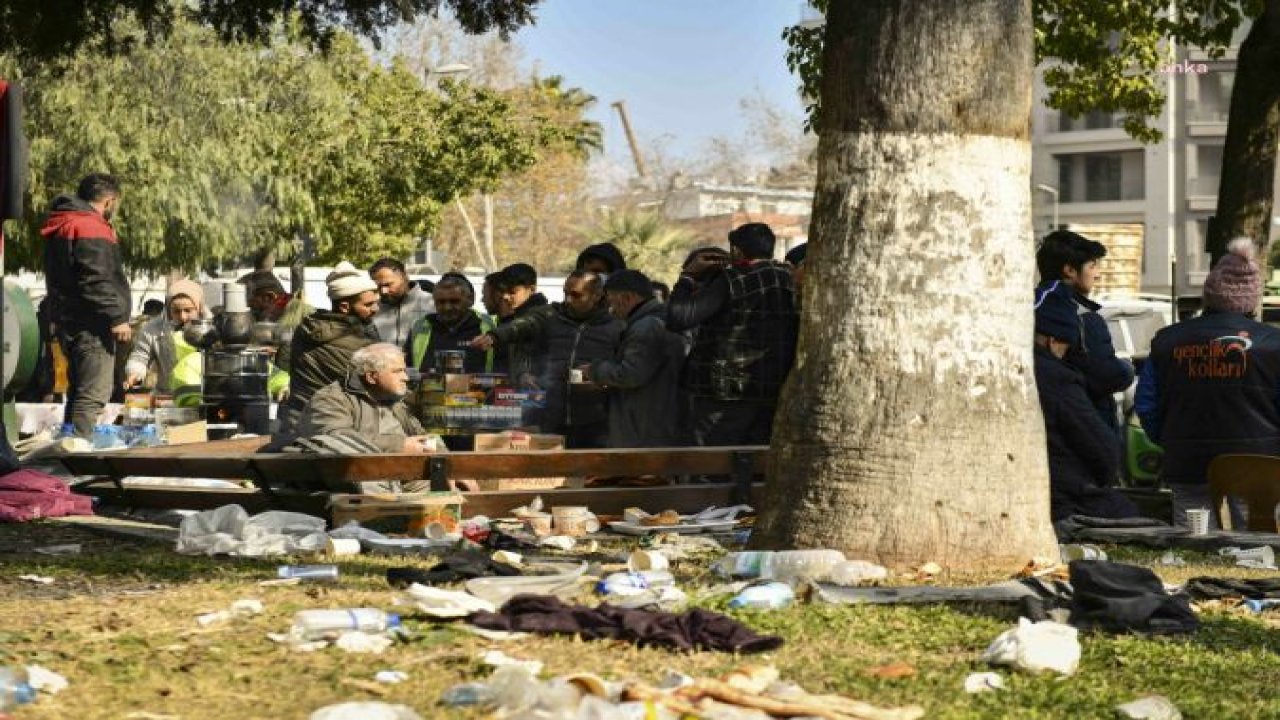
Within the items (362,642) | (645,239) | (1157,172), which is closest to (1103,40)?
(362,642)

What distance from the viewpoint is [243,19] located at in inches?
539

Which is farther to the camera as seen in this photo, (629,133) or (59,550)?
(629,133)

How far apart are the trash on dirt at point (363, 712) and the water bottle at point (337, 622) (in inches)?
49.4

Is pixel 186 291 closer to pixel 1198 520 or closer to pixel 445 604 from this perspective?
pixel 1198 520

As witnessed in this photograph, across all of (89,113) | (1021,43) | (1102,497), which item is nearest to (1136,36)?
(1102,497)

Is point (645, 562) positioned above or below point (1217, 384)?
below

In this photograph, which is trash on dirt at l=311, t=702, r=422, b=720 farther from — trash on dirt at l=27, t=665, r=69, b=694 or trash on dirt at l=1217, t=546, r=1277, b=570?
trash on dirt at l=1217, t=546, r=1277, b=570

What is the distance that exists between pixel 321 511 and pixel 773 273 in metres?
3.38

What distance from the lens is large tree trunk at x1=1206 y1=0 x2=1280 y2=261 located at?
18094 mm

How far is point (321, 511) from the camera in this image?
37.3ft

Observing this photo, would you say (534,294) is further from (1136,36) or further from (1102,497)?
(1136,36)

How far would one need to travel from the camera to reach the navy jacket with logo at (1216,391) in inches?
452

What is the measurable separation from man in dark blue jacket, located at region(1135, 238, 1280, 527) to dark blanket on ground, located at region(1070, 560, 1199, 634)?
3.50 metres

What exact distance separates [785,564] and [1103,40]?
13910mm
